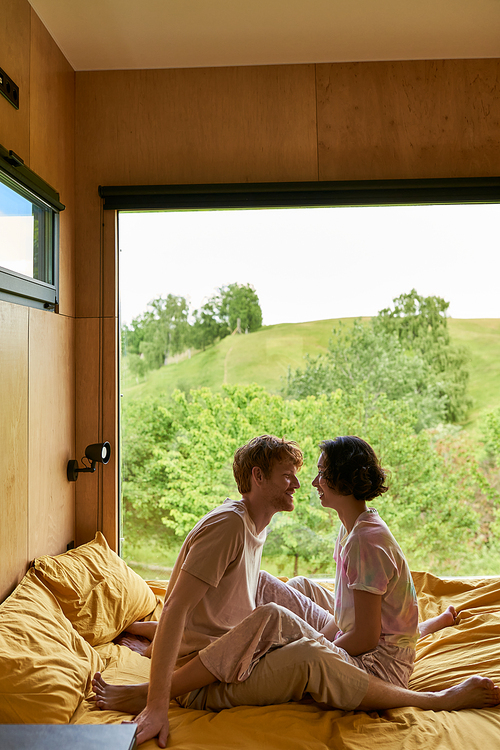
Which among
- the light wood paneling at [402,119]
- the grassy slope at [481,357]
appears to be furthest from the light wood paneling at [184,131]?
the grassy slope at [481,357]

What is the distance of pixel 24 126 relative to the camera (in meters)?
2.36

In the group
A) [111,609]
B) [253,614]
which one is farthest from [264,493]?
[111,609]

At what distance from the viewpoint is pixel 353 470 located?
6.07 ft

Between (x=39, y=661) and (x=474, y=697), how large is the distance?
1293mm

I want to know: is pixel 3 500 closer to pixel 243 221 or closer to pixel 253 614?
pixel 253 614

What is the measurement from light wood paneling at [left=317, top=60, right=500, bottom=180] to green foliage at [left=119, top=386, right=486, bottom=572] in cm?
125

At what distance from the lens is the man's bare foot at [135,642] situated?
2095 mm

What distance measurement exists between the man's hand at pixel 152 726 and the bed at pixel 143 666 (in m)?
0.03

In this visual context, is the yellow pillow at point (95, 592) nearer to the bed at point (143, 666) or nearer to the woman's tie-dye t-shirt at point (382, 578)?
the bed at point (143, 666)

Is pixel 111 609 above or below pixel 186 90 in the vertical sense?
below

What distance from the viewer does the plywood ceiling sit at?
252cm

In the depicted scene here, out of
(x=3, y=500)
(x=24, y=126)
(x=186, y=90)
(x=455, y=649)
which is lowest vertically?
(x=455, y=649)

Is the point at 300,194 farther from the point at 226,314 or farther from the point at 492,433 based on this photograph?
the point at 492,433

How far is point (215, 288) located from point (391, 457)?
1339 millimetres
